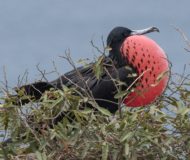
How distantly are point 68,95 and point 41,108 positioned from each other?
0.39 ft

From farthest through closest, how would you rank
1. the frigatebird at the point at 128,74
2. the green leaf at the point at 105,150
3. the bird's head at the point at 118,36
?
the bird's head at the point at 118,36
the frigatebird at the point at 128,74
the green leaf at the point at 105,150

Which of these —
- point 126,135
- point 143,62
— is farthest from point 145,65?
point 126,135

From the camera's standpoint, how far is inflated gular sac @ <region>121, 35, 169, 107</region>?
116 inches

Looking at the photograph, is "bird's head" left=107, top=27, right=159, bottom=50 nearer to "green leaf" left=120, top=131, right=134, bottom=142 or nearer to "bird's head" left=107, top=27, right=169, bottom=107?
"bird's head" left=107, top=27, right=169, bottom=107

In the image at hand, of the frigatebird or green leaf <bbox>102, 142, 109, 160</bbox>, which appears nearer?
green leaf <bbox>102, 142, 109, 160</bbox>

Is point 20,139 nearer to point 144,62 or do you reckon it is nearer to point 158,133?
point 158,133

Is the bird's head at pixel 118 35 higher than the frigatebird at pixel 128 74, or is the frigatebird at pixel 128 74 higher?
the bird's head at pixel 118 35

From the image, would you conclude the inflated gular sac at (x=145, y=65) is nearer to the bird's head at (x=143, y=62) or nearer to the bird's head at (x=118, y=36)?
the bird's head at (x=143, y=62)

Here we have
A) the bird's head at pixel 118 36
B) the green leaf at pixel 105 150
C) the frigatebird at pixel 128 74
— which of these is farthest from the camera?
the bird's head at pixel 118 36

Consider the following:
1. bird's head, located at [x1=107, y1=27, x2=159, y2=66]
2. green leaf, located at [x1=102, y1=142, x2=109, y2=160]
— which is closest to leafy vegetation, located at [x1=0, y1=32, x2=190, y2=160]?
green leaf, located at [x1=102, y1=142, x2=109, y2=160]

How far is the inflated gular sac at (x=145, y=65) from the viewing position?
294 cm

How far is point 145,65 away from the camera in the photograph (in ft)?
10.1

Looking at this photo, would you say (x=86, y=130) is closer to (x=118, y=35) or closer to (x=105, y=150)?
(x=105, y=150)

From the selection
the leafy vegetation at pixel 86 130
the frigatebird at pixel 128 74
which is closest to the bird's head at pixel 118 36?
the frigatebird at pixel 128 74
